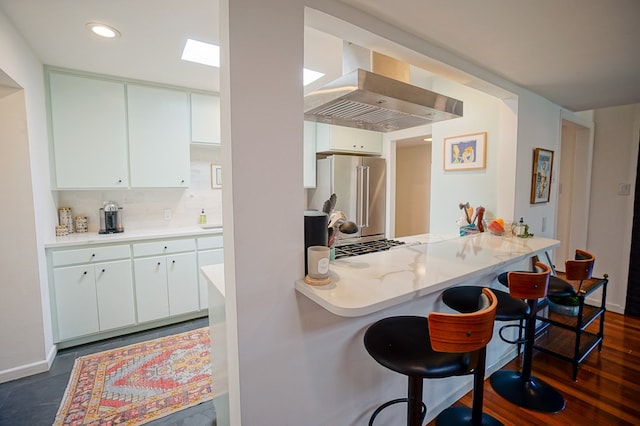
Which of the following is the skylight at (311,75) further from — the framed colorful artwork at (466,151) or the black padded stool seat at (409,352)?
the black padded stool seat at (409,352)

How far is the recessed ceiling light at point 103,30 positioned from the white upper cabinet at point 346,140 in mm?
2310

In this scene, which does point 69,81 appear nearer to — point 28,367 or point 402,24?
point 28,367

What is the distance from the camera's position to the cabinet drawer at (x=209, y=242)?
3.11m

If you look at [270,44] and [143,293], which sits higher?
[270,44]

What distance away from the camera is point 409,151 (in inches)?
214

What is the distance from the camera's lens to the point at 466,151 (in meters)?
2.80

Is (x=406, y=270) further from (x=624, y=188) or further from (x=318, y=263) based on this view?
(x=624, y=188)

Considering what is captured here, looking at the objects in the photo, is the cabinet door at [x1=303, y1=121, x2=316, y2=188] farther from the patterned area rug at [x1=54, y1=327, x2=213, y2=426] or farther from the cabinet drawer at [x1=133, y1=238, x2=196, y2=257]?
the patterned area rug at [x1=54, y1=327, x2=213, y2=426]

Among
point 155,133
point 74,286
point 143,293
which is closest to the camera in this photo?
point 74,286

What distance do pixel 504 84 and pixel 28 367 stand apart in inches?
A: 165

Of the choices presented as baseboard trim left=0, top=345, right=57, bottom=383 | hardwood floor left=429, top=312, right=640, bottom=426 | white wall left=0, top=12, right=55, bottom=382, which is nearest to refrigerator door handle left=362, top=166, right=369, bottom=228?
hardwood floor left=429, top=312, right=640, bottom=426

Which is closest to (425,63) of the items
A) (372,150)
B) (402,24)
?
(402,24)

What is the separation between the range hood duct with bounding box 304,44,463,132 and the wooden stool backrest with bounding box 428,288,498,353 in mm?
1028

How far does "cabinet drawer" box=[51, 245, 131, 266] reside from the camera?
2452mm
